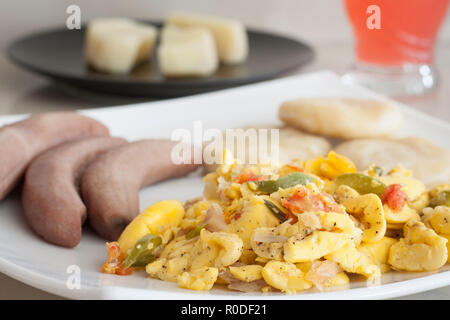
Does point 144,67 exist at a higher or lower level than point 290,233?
higher

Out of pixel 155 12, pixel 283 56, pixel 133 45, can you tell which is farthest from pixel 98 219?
pixel 155 12

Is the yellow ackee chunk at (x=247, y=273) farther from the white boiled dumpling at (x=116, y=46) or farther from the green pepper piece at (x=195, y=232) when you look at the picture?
the white boiled dumpling at (x=116, y=46)

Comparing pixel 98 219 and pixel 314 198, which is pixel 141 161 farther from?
pixel 314 198

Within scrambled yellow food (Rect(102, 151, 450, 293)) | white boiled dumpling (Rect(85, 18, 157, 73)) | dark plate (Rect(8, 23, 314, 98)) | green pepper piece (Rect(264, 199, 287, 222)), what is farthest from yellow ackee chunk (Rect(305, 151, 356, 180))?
white boiled dumpling (Rect(85, 18, 157, 73))

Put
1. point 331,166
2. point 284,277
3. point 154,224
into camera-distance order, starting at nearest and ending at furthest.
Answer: point 284,277
point 154,224
point 331,166

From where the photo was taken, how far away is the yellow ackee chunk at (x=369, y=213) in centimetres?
128

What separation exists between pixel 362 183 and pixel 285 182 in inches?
6.3

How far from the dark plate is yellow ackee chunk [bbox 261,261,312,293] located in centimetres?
131

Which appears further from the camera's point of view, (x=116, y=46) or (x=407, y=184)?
(x=116, y=46)

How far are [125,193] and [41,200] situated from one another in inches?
7.0

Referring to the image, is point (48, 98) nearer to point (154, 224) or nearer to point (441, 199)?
point (154, 224)

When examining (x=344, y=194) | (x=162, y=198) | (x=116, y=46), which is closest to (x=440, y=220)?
(x=344, y=194)

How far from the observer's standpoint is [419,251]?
4.12ft
